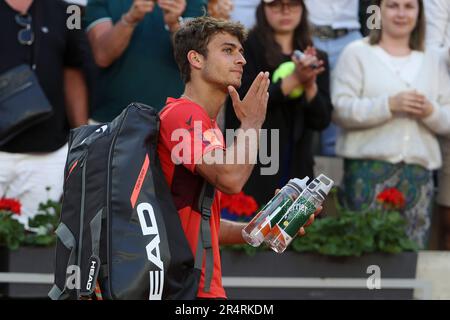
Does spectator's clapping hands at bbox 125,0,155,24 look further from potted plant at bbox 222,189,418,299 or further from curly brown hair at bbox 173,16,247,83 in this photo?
curly brown hair at bbox 173,16,247,83

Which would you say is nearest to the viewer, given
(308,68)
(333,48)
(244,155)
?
(244,155)

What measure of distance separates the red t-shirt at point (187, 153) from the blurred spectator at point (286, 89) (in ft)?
8.44

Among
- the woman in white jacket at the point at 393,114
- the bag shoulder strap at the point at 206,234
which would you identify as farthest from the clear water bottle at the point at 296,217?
the woman in white jacket at the point at 393,114

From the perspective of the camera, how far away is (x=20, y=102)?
653 centimetres

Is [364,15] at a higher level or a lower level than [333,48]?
higher

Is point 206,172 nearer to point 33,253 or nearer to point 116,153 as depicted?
point 116,153

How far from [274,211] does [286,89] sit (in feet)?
8.56

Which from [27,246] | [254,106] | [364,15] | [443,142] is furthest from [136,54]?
[254,106]

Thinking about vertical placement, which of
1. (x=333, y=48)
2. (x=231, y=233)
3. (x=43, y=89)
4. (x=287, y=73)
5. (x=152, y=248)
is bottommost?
(x=231, y=233)

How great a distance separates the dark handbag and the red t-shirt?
2.42m

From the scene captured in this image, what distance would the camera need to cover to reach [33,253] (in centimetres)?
645

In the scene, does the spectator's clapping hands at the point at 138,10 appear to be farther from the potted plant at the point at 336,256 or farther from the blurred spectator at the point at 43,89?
the potted plant at the point at 336,256

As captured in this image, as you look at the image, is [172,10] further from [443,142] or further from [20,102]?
[443,142]

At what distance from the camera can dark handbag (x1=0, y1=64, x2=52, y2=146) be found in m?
6.50
